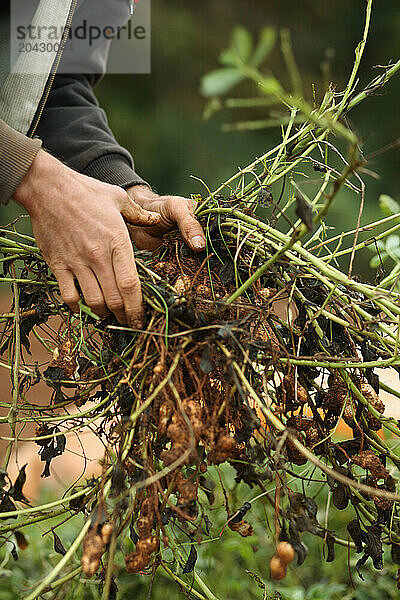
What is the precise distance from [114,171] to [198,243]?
315 millimetres

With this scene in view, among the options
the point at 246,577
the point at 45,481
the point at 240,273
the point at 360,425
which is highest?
the point at 240,273

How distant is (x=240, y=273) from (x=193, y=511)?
269 millimetres

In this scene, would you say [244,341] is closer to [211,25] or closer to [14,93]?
[14,93]

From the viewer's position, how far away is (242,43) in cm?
29

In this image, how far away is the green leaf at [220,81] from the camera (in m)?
0.32

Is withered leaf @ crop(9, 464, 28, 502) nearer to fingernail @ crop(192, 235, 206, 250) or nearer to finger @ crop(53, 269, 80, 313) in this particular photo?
finger @ crop(53, 269, 80, 313)

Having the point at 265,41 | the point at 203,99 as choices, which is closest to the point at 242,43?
the point at 265,41

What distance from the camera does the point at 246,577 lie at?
117cm

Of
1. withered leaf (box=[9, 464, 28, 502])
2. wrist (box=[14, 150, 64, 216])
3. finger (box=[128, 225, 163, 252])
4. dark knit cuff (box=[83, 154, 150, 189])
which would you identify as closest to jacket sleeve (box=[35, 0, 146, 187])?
dark knit cuff (box=[83, 154, 150, 189])

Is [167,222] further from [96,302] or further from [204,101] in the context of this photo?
[204,101]

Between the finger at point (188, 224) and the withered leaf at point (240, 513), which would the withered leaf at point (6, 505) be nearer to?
the withered leaf at point (240, 513)

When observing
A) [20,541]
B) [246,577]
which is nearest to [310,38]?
[246,577]

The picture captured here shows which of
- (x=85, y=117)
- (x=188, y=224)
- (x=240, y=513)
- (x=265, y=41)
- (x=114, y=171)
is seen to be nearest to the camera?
(x=265, y=41)

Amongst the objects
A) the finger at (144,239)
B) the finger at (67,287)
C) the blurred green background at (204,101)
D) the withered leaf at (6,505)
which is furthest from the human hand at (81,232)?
the blurred green background at (204,101)
